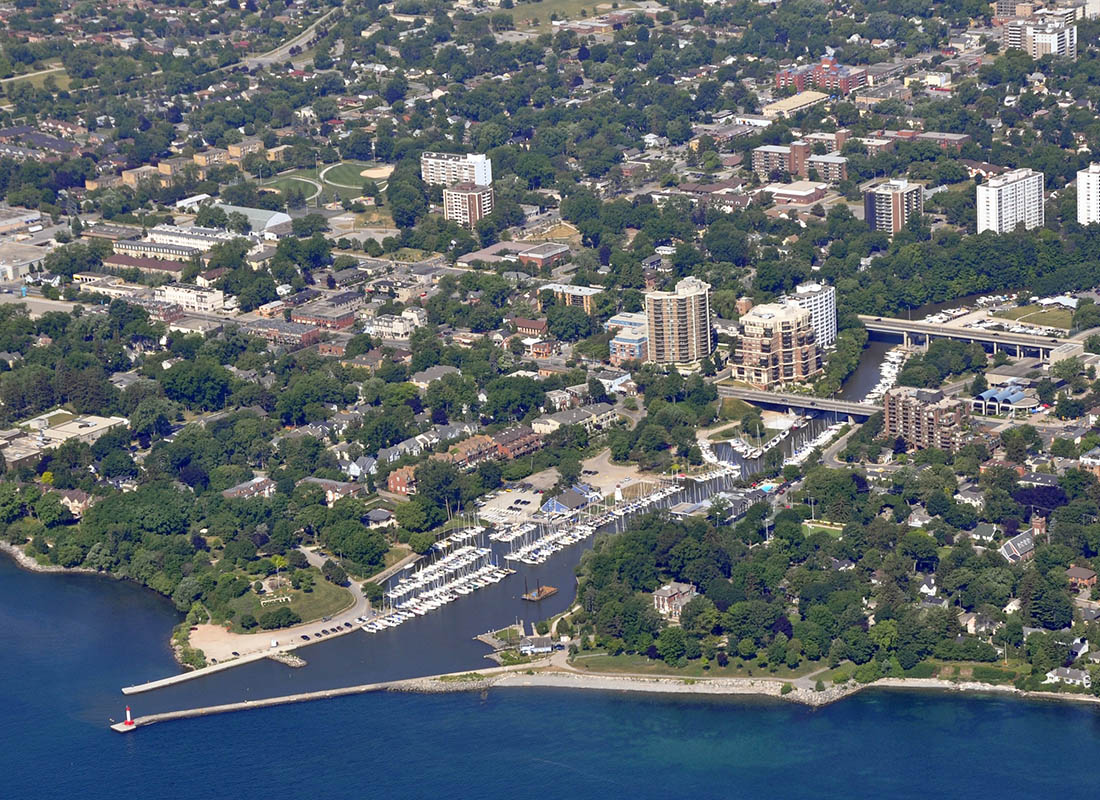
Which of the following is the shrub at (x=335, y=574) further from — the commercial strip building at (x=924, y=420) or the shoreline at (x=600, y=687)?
the commercial strip building at (x=924, y=420)

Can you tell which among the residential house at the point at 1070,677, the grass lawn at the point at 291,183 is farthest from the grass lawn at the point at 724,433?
the grass lawn at the point at 291,183

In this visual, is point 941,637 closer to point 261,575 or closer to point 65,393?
point 261,575

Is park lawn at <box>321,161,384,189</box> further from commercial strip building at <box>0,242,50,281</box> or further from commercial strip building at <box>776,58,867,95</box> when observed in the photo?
commercial strip building at <box>776,58,867,95</box>

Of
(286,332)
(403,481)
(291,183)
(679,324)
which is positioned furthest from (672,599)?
(291,183)

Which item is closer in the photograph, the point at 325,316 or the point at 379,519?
the point at 379,519

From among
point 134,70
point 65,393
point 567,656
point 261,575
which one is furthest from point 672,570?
point 134,70

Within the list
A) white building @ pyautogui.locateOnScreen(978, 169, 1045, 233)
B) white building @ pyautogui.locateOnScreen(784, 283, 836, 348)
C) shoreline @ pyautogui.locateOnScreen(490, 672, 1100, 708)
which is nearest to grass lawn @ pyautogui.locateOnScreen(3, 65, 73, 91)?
white building @ pyautogui.locateOnScreen(978, 169, 1045, 233)

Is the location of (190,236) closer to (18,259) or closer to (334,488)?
(18,259)
